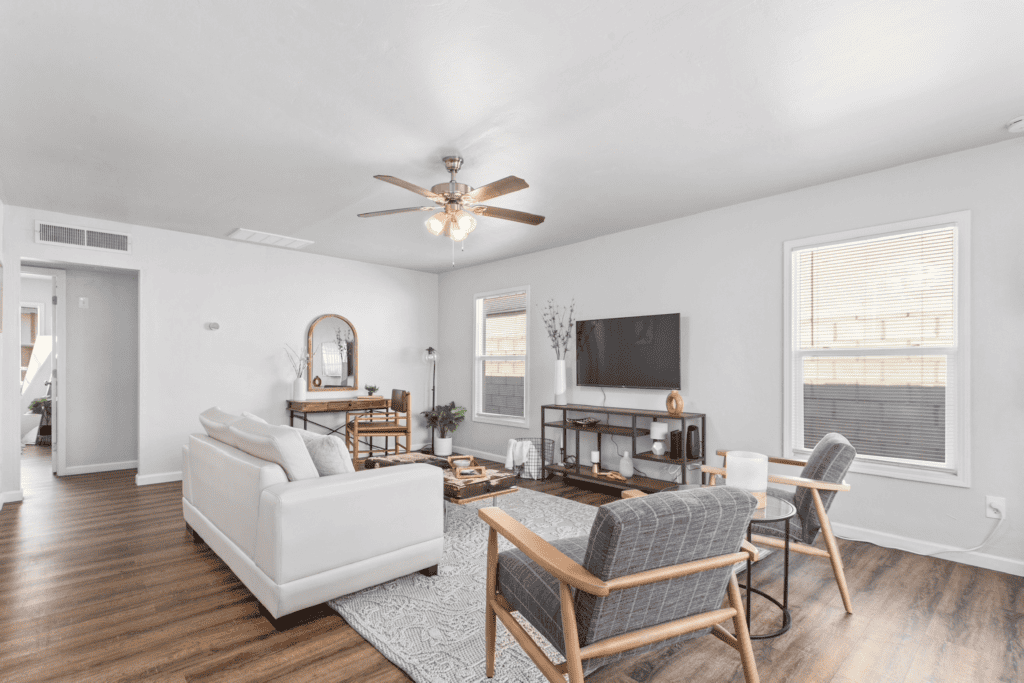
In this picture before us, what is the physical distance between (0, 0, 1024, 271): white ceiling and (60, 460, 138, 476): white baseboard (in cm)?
294

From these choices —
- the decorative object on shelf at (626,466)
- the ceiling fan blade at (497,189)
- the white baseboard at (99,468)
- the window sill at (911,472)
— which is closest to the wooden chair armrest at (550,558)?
the ceiling fan blade at (497,189)

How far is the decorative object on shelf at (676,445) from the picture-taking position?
14.0ft

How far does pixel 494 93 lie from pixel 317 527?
2.23 m

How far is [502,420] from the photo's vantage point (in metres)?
6.32

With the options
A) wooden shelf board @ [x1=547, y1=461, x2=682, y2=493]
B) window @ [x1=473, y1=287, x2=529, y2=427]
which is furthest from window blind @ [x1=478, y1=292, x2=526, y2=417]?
wooden shelf board @ [x1=547, y1=461, x2=682, y2=493]

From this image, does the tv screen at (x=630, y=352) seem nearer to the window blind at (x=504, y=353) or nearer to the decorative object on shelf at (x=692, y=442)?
the decorative object on shelf at (x=692, y=442)

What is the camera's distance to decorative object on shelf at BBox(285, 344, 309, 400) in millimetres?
5805

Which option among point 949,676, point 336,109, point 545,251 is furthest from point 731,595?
point 545,251

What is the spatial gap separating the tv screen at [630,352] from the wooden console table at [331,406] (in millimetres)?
2574

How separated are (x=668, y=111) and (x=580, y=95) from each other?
0.52m

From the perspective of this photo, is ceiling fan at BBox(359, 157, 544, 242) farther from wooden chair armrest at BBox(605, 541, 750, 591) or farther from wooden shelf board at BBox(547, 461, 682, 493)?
wooden shelf board at BBox(547, 461, 682, 493)

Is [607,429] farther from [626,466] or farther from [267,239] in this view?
[267,239]

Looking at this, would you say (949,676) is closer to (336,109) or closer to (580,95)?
(580,95)

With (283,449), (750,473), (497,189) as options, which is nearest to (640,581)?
(750,473)
